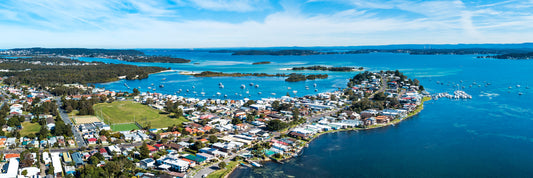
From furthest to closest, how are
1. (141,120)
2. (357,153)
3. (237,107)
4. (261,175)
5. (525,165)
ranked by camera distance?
1. (237,107)
2. (141,120)
3. (357,153)
4. (525,165)
5. (261,175)

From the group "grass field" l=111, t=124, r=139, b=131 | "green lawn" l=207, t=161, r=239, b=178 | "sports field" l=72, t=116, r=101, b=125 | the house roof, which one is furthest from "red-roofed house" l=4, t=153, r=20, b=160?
"green lawn" l=207, t=161, r=239, b=178

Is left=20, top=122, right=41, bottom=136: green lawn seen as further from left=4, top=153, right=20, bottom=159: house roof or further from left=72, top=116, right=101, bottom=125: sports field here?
left=4, top=153, right=20, bottom=159: house roof

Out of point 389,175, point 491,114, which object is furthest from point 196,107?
point 491,114

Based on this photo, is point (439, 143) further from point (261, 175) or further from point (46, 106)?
point (46, 106)

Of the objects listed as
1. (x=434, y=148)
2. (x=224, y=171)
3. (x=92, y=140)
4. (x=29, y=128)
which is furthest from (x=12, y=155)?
(x=434, y=148)

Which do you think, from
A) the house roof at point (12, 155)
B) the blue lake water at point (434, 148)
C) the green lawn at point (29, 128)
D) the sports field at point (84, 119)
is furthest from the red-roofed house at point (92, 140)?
the blue lake water at point (434, 148)

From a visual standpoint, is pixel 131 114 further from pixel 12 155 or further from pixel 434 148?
pixel 434 148

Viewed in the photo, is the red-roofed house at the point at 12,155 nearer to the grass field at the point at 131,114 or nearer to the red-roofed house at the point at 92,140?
the red-roofed house at the point at 92,140
